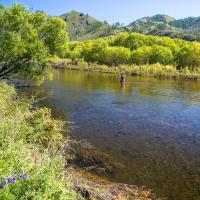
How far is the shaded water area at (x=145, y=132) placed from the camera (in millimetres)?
17734

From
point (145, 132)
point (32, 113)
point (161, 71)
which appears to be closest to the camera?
point (32, 113)

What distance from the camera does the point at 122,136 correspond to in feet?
85.5

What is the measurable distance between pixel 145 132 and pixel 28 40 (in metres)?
15.1

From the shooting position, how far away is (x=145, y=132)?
2761 cm

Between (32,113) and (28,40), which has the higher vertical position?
(28,40)

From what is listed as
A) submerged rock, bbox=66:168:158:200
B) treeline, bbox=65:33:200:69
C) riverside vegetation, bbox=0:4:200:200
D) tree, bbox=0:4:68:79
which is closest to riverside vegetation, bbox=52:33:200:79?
treeline, bbox=65:33:200:69

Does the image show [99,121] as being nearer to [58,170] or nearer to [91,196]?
[91,196]

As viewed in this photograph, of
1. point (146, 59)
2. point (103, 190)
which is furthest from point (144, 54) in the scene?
point (103, 190)

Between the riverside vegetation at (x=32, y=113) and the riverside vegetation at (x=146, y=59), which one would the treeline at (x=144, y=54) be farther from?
the riverside vegetation at (x=32, y=113)

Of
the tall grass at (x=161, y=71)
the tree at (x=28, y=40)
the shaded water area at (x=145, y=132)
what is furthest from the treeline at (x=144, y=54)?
the tree at (x=28, y=40)

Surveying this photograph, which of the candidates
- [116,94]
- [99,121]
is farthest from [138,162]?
[116,94]

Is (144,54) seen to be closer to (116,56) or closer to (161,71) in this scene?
(116,56)

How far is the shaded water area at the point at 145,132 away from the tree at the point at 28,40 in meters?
5.44

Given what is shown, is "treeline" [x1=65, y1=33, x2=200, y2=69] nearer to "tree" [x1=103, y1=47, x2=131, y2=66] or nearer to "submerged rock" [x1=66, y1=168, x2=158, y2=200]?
"tree" [x1=103, y1=47, x2=131, y2=66]
